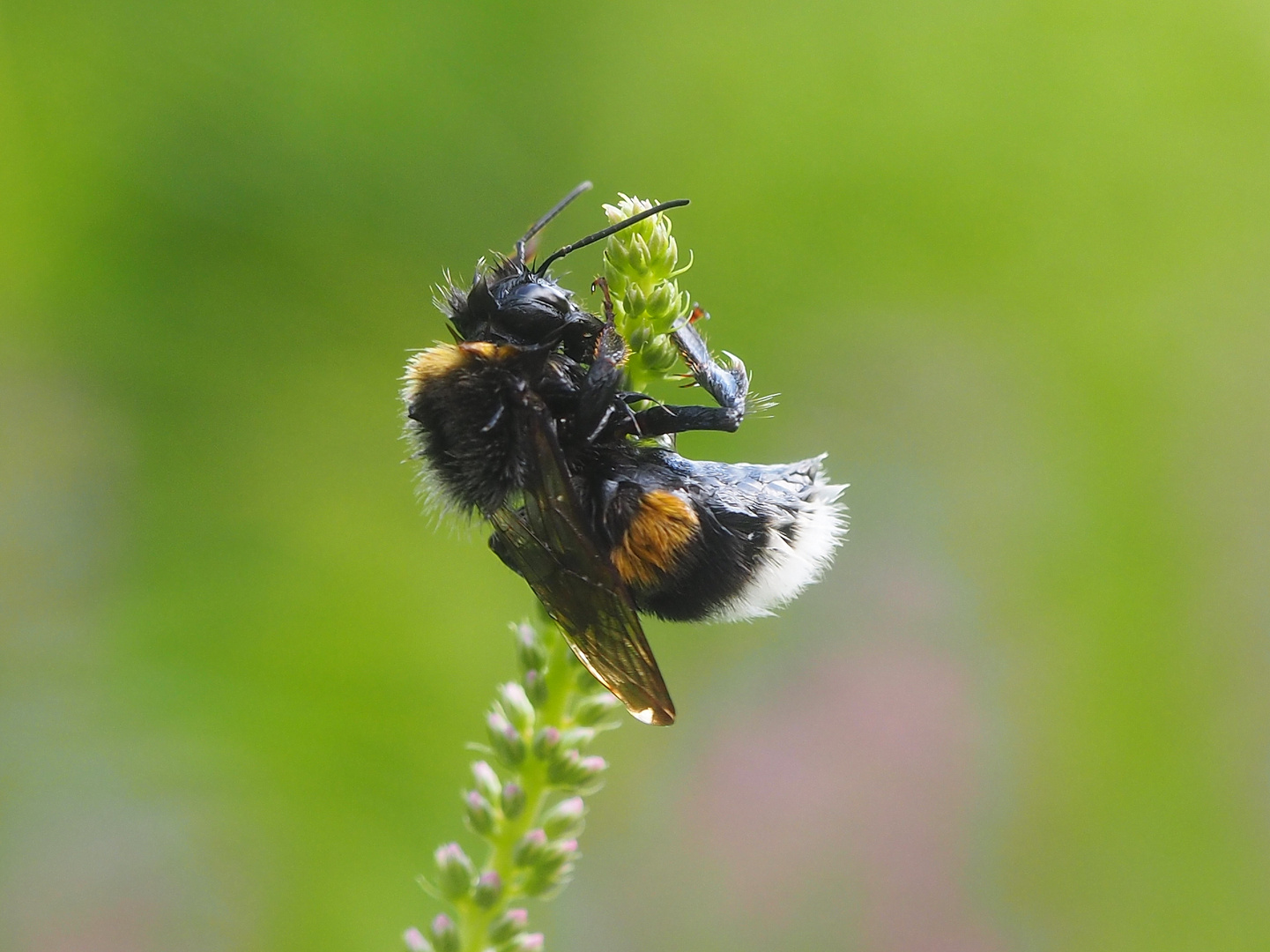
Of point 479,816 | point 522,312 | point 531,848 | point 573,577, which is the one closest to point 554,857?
point 531,848

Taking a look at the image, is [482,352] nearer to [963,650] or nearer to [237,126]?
[237,126]

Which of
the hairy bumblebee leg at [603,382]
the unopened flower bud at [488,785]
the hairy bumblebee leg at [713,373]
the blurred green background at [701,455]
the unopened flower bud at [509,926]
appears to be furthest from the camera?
the blurred green background at [701,455]

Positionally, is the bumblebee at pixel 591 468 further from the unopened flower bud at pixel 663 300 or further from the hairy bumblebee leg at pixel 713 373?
the unopened flower bud at pixel 663 300

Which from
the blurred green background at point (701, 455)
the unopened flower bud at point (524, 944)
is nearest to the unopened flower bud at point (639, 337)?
the unopened flower bud at point (524, 944)

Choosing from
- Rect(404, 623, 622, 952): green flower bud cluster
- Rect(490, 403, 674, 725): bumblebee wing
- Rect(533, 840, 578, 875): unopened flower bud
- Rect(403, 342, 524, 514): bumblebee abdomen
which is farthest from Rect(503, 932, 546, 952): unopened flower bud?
Rect(403, 342, 524, 514): bumblebee abdomen

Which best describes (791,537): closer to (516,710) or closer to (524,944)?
(516,710)
